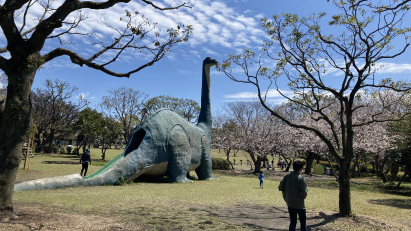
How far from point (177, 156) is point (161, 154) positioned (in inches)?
32.1

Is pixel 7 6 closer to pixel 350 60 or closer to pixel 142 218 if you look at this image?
pixel 142 218

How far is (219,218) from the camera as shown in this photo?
682cm

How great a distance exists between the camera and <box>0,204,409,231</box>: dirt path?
5.32 m

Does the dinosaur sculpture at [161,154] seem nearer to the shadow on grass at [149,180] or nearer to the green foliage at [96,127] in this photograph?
the shadow on grass at [149,180]

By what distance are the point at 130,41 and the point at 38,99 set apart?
116 ft

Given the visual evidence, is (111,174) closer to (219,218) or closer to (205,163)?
(219,218)

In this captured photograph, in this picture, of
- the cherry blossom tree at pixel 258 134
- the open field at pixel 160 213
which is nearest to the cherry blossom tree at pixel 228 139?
the cherry blossom tree at pixel 258 134

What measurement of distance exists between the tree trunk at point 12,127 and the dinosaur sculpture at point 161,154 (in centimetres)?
410

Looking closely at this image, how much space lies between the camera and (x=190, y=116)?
131 feet

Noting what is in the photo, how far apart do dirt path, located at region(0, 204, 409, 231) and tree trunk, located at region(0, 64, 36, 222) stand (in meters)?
0.54

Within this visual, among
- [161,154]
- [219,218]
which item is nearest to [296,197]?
[219,218]

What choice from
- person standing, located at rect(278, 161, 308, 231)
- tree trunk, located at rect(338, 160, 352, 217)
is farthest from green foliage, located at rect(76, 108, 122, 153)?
person standing, located at rect(278, 161, 308, 231)

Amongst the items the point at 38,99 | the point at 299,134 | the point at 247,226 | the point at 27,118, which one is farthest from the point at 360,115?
the point at 38,99

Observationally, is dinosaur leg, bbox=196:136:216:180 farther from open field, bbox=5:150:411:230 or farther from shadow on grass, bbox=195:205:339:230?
shadow on grass, bbox=195:205:339:230
